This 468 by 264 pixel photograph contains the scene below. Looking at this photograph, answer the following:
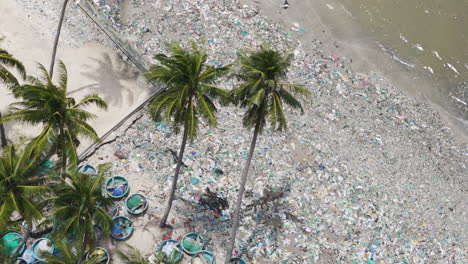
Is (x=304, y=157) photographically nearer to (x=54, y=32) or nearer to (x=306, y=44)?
(x=306, y=44)

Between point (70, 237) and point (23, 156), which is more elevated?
point (23, 156)

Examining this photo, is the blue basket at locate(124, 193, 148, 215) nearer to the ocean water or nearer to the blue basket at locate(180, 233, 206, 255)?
the blue basket at locate(180, 233, 206, 255)

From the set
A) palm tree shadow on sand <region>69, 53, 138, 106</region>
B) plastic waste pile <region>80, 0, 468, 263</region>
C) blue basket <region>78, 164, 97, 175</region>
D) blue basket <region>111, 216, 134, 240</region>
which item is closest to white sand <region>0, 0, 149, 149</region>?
palm tree shadow on sand <region>69, 53, 138, 106</region>

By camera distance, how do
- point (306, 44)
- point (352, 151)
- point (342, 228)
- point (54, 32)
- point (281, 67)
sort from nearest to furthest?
point (281, 67)
point (342, 228)
point (352, 151)
point (54, 32)
point (306, 44)

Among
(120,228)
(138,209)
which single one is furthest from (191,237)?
(120,228)

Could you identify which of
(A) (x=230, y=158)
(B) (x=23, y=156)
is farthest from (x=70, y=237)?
(A) (x=230, y=158)

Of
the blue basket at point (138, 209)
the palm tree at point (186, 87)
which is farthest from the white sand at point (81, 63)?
the palm tree at point (186, 87)

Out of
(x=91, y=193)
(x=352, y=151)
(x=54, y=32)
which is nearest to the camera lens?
(x=91, y=193)

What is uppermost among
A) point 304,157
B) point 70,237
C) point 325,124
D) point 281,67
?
point 281,67
